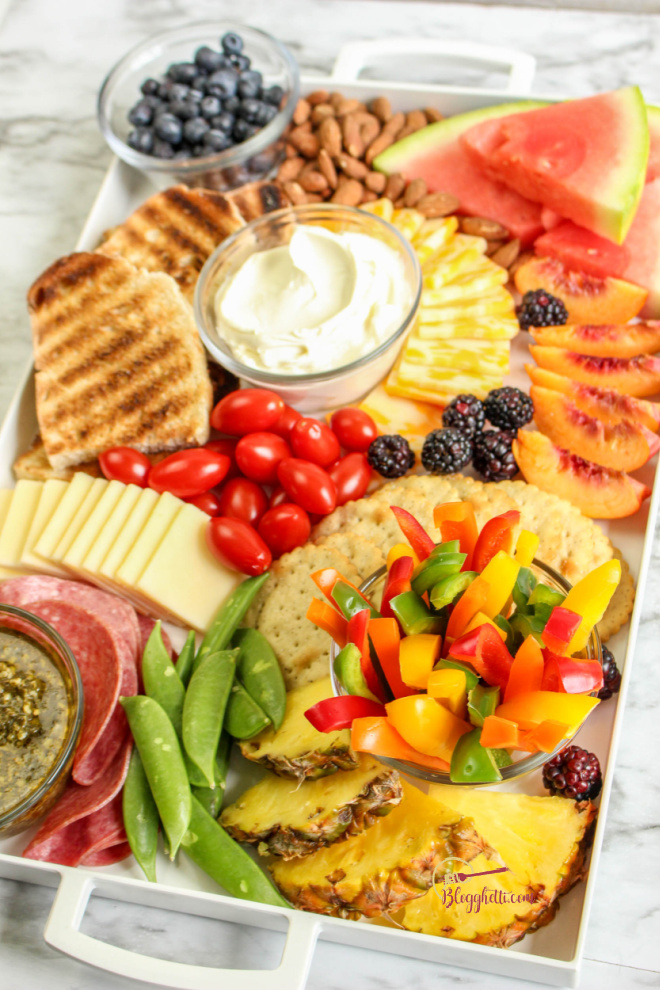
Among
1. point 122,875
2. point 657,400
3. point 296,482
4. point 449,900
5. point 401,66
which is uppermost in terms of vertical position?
point 401,66

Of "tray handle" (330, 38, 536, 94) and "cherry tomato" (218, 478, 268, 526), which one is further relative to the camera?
"tray handle" (330, 38, 536, 94)

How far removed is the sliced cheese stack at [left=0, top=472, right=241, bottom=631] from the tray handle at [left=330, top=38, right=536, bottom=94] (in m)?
1.44

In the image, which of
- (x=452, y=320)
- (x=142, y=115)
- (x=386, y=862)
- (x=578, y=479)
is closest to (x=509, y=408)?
(x=578, y=479)

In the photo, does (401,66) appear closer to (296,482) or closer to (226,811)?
(296,482)

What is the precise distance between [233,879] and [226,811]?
120 mm

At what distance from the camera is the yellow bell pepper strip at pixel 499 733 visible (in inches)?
46.4

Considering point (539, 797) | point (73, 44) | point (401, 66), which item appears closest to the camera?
point (539, 797)

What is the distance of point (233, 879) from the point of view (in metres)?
1.49

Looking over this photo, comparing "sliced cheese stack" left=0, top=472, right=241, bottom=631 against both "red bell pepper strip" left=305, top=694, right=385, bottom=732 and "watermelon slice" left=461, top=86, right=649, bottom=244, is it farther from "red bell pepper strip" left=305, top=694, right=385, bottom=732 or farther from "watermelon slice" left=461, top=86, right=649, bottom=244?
"watermelon slice" left=461, top=86, right=649, bottom=244

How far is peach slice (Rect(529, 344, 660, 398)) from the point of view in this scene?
1.95 m

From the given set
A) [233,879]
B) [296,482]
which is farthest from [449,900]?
[296,482]

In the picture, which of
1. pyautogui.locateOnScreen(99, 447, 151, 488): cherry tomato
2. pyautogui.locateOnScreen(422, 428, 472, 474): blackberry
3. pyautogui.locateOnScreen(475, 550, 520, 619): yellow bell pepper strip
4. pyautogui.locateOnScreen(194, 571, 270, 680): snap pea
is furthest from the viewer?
pyautogui.locateOnScreen(99, 447, 151, 488): cherry tomato

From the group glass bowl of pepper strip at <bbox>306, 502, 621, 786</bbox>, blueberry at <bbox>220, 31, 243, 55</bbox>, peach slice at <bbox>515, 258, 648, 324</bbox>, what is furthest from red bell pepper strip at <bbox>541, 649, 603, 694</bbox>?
blueberry at <bbox>220, 31, 243, 55</bbox>

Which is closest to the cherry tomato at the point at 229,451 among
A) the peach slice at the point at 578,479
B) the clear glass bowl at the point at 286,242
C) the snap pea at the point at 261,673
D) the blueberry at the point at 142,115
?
the clear glass bowl at the point at 286,242
